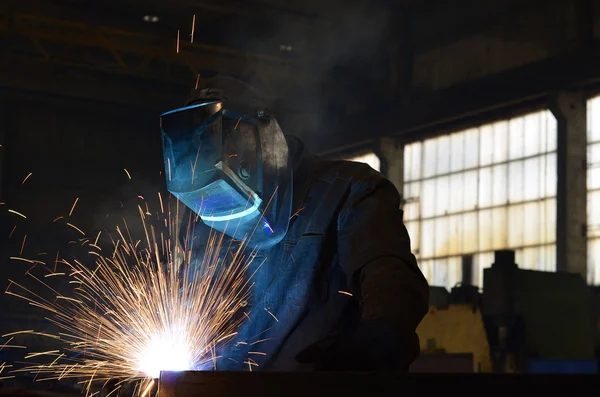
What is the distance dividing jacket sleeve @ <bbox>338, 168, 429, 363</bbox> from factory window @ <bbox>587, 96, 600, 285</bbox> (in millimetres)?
7344

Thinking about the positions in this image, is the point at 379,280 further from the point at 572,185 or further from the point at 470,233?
the point at 470,233

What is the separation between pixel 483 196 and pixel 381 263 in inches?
344

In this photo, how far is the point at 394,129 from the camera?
1250cm

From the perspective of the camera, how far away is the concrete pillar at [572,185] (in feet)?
32.4

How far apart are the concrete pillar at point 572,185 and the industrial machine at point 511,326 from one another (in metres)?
1.26

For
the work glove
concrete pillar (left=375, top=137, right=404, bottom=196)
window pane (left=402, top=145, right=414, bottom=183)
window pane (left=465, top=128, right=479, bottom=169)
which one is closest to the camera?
the work glove

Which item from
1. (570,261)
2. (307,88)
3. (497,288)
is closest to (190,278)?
(497,288)

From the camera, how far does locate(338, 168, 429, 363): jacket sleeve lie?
7.86 feet

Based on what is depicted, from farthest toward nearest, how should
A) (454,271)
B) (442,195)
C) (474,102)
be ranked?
1. (442,195)
2. (454,271)
3. (474,102)

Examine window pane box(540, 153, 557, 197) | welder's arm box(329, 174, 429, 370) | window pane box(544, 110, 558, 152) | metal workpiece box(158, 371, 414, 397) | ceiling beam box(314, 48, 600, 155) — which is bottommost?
metal workpiece box(158, 371, 414, 397)

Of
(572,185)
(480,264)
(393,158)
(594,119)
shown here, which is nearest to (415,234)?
(393,158)

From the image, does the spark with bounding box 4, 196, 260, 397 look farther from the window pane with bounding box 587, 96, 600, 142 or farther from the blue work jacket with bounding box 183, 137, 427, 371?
the window pane with bounding box 587, 96, 600, 142

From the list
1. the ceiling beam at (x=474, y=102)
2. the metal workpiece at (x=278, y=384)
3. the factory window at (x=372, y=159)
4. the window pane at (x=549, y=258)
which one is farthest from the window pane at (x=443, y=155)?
the metal workpiece at (x=278, y=384)

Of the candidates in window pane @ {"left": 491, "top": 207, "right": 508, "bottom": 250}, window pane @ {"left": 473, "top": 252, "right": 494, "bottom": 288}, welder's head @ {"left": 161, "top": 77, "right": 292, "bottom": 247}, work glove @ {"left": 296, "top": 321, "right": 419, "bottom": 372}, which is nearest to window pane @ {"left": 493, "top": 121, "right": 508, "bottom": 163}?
window pane @ {"left": 491, "top": 207, "right": 508, "bottom": 250}
